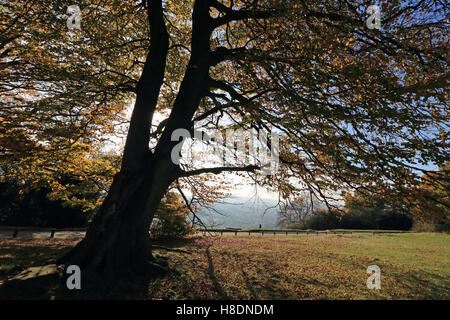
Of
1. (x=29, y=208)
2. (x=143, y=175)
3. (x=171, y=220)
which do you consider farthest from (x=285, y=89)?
(x=29, y=208)

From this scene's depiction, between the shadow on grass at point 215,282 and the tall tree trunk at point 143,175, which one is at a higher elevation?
the tall tree trunk at point 143,175

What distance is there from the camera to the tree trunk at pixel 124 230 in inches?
210

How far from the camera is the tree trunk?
210 inches

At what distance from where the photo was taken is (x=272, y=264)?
9.08 metres

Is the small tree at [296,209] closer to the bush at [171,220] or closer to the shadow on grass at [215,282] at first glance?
the shadow on grass at [215,282]

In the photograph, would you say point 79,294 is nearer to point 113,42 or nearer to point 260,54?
point 260,54

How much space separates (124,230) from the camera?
18.8ft

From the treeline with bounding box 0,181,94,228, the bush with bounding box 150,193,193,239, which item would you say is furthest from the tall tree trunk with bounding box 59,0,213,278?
the treeline with bounding box 0,181,94,228

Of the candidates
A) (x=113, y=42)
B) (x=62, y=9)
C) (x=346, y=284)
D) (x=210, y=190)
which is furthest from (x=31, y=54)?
(x=346, y=284)

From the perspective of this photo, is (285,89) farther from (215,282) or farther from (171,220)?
(171,220)

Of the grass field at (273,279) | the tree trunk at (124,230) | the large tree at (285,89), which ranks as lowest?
the grass field at (273,279)

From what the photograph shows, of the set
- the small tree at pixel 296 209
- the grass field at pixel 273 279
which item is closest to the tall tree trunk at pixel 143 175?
the grass field at pixel 273 279

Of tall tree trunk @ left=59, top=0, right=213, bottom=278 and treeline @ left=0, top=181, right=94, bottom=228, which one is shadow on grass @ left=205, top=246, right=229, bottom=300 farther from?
treeline @ left=0, top=181, right=94, bottom=228

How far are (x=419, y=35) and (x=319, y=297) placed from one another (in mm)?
7900
